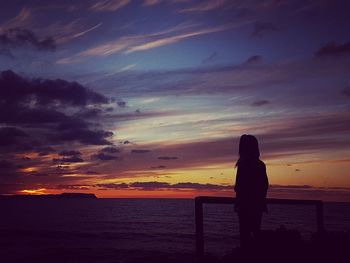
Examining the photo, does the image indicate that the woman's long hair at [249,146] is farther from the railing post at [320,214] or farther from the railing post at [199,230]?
the railing post at [320,214]

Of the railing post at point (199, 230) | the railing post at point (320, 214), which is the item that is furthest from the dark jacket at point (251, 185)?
the railing post at point (320, 214)

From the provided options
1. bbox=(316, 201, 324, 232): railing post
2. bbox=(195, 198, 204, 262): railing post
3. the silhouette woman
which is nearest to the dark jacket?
the silhouette woman

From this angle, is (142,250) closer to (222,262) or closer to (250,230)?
(222,262)

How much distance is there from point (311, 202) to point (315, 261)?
2233 mm

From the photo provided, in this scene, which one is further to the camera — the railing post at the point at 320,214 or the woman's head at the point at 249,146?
the railing post at the point at 320,214

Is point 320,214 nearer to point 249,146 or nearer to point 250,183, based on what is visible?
point 250,183

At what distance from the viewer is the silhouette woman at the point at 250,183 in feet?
18.9

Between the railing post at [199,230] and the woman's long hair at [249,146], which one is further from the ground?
the woman's long hair at [249,146]

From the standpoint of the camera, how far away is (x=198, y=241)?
685 cm

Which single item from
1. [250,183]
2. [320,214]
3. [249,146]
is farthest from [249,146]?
[320,214]

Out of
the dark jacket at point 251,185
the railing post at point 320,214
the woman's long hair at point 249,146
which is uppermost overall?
the woman's long hair at point 249,146

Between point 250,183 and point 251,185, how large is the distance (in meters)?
0.04

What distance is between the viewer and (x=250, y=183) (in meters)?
5.83

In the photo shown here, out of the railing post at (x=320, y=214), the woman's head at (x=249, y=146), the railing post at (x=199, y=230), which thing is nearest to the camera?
the woman's head at (x=249, y=146)
